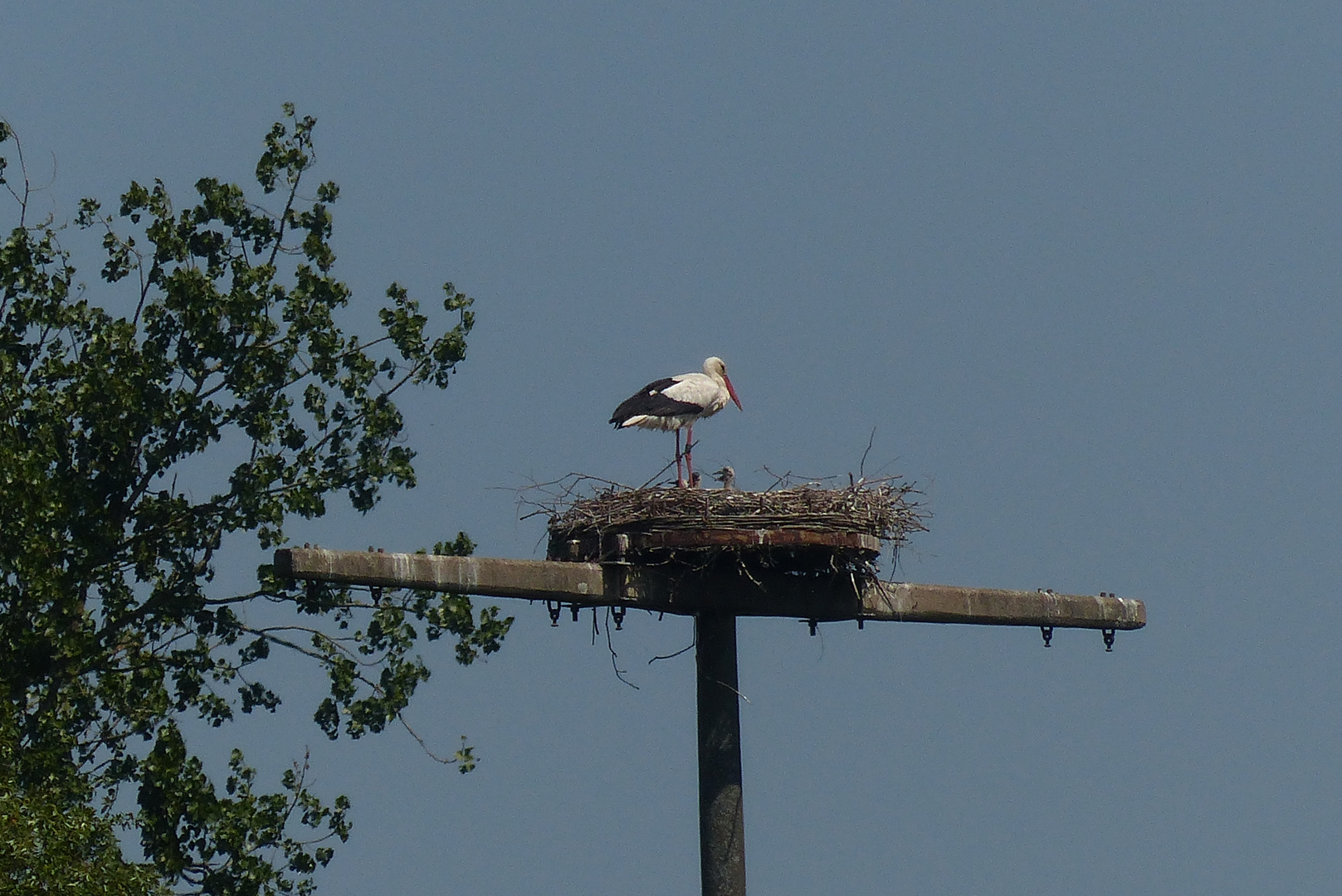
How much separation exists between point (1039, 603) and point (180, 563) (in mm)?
7070

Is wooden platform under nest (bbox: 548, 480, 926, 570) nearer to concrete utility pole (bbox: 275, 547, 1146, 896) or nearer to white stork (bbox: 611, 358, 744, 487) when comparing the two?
concrete utility pole (bbox: 275, 547, 1146, 896)

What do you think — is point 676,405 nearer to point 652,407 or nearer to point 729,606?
point 652,407

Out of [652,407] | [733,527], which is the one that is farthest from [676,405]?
[733,527]

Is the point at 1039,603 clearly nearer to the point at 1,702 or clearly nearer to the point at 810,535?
the point at 810,535

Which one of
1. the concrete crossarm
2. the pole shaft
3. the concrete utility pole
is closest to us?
the concrete crossarm

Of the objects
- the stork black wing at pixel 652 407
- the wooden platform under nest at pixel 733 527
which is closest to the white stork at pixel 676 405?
the stork black wing at pixel 652 407

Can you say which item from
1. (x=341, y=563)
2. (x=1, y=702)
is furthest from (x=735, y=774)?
(x=1, y=702)

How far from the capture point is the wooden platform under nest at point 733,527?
13312 mm

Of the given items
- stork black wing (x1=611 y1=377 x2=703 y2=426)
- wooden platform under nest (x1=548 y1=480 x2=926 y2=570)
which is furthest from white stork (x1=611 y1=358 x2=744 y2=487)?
wooden platform under nest (x1=548 y1=480 x2=926 y2=570)

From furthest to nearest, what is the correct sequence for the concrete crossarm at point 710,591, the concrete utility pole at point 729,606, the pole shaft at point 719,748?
the pole shaft at point 719,748 → the concrete utility pole at point 729,606 → the concrete crossarm at point 710,591

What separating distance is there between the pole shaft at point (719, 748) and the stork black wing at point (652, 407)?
319 centimetres

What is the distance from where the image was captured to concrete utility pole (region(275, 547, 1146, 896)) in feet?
42.4

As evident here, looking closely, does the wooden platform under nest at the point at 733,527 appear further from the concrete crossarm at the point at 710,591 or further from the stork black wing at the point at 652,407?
the stork black wing at the point at 652,407

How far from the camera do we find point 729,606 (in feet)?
44.7
